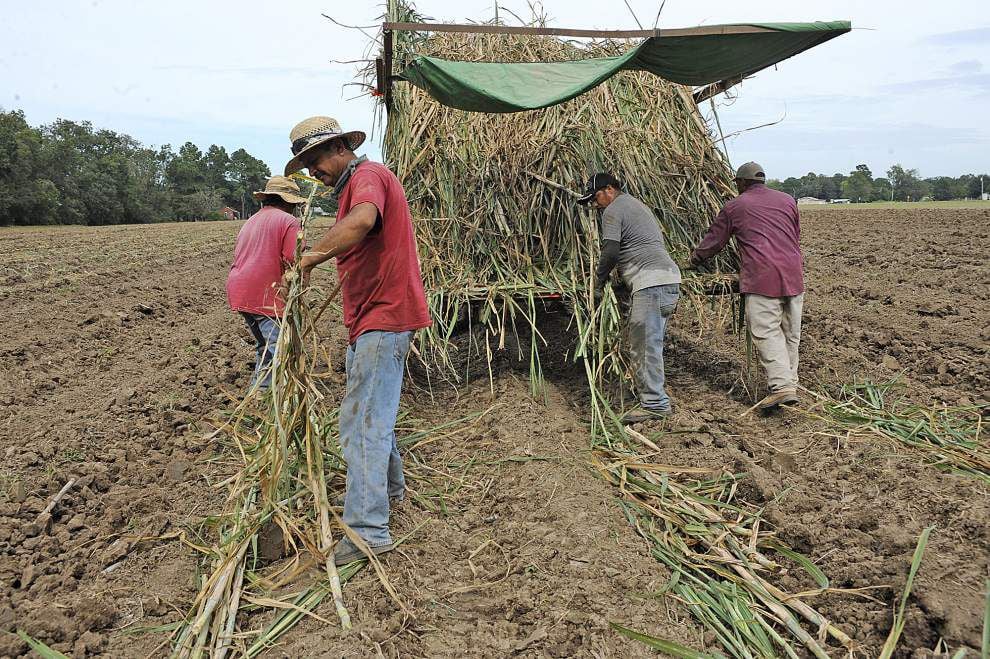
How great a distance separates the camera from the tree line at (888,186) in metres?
64.8

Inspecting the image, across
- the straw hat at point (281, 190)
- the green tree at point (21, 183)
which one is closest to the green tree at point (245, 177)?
the green tree at point (21, 183)

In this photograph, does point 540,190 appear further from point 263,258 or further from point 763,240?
point 263,258

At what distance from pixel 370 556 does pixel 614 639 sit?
3.13 feet

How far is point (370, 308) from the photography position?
2.82m

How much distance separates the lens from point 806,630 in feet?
7.64

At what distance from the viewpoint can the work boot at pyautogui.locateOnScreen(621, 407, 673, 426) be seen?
4035 mm

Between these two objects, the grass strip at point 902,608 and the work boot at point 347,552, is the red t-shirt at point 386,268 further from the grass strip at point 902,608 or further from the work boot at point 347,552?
the grass strip at point 902,608

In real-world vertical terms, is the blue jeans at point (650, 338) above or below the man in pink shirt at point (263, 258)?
below

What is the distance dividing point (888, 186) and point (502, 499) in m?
81.7

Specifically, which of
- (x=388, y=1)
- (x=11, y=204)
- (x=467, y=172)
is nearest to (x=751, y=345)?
(x=467, y=172)

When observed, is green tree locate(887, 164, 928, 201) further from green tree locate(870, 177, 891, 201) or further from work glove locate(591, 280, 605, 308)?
work glove locate(591, 280, 605, 308)

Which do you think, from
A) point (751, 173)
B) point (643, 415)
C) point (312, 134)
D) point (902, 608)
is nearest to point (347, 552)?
point (312, 134)

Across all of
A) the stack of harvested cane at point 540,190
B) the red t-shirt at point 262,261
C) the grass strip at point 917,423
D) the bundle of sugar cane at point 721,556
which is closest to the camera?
the bundle of sugar cane at point 721,556

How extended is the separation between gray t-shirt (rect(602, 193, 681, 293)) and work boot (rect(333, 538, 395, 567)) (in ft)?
7.41
